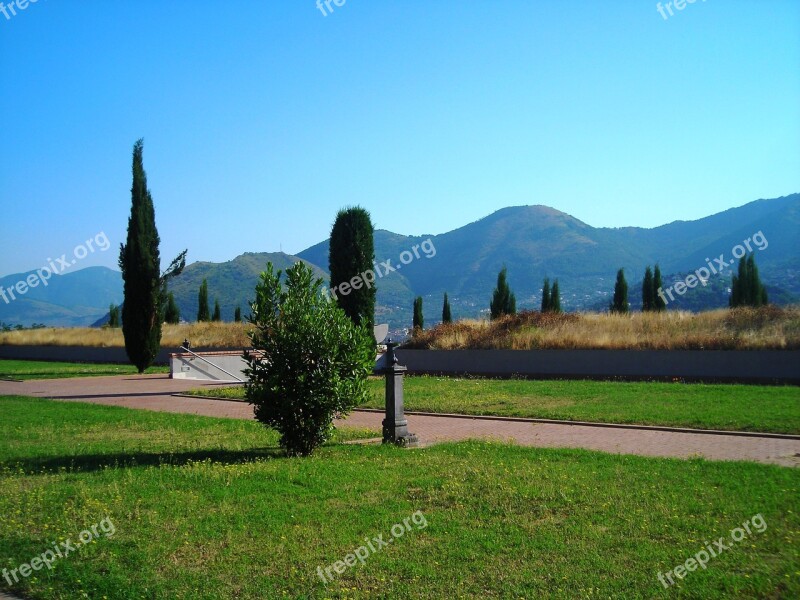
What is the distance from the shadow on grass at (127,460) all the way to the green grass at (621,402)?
623 cm

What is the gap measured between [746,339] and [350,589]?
19.7 m

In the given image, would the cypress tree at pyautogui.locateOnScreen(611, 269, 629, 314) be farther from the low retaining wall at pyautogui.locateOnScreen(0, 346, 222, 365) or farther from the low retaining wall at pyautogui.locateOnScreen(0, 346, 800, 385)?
the low retaining wall at pyautogui.locateOnScreen(0, 346, 222, 365)

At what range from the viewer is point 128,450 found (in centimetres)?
1098

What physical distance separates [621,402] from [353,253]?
1415 cm

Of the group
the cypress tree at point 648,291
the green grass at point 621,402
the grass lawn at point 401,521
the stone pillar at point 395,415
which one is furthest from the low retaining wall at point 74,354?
the grass lawn at point 401,521

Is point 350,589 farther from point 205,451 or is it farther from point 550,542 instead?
→ point 205,451

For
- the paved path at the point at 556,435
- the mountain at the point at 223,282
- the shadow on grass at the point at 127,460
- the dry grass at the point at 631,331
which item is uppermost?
the mountain at the point at 223,282

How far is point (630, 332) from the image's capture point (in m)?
24.5

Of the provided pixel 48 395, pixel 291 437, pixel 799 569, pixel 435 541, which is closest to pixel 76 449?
pixel 291 437

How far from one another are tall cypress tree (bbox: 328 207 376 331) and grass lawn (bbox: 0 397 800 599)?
55.1 ft

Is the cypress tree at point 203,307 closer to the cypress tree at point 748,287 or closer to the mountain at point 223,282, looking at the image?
the cypress tree at point 748,287

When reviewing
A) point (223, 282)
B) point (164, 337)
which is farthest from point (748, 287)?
point (223, 282)

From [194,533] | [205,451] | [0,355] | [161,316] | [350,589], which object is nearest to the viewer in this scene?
[350,589]

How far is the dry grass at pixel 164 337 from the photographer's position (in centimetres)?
4016
